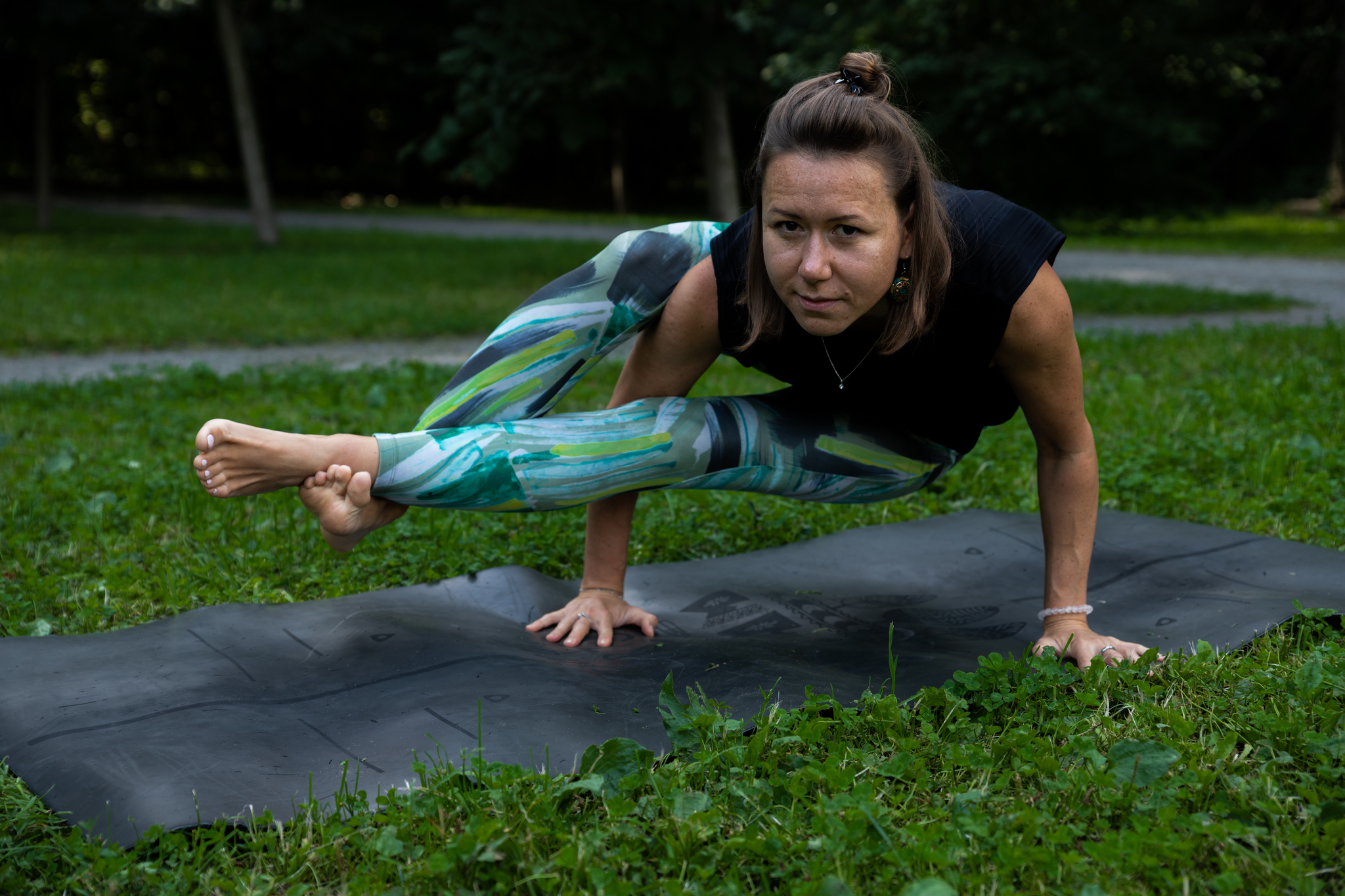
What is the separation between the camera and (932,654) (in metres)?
2.42

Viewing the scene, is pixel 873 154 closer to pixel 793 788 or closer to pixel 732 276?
pixel 732 276

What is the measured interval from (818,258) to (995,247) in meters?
0.39

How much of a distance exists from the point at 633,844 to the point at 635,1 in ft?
24.7

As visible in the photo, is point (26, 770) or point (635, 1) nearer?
point (26, 770)

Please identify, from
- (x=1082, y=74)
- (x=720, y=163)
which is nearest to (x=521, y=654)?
(x=720, y=163)

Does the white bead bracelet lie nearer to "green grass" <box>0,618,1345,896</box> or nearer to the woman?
the woman

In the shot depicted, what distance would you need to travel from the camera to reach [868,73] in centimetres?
215

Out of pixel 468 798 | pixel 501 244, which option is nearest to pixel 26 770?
pixel 468 798

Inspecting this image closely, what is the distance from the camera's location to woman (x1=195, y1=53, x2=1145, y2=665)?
207cm

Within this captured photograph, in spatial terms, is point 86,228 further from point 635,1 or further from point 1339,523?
point 1339,523

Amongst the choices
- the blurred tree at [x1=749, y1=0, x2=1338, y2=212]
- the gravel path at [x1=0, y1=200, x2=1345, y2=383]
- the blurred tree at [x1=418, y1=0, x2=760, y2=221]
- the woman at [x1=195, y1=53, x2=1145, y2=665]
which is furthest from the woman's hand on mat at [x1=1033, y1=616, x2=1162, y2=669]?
the blurred tree at [x1=749, y1=0, x2=1338, y2=212]

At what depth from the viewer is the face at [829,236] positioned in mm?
2023

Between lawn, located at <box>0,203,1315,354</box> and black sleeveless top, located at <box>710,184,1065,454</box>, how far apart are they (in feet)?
18.0

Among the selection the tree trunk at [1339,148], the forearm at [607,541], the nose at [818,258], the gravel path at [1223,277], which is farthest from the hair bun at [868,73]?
the tree trunk at [1339,148]
